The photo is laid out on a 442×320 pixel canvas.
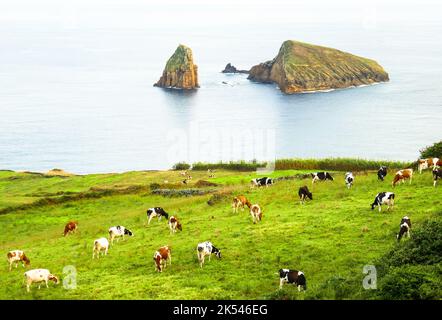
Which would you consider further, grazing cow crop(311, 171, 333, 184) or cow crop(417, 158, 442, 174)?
grazing cow crop(311, 171, 333, 184)

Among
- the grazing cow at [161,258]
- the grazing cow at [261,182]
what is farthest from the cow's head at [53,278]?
the grazing cow at [261,182]

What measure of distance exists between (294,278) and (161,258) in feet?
26.4

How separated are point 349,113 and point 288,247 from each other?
16973cm

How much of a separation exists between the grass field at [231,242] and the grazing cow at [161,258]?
42 centimetres

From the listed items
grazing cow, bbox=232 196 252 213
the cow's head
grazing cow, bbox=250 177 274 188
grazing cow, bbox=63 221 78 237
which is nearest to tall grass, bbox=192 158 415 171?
grazing cow, bbox=250 177 274 188

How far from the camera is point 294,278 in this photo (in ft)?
81.5

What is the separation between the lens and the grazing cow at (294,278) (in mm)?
24734

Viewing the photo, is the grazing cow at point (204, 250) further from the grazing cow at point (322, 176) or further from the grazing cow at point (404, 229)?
the grazing cow at point (322, 176)

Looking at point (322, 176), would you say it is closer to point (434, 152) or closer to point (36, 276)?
point (434, 152)

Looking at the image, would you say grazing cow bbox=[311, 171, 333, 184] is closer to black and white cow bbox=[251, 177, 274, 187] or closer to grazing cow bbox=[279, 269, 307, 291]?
black and white cow bbox=[251, 177, 274, 187]

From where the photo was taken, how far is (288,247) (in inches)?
1236

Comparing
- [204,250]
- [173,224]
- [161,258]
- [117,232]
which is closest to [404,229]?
Answer: [204,250]

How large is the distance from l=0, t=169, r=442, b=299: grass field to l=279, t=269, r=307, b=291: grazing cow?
59cm

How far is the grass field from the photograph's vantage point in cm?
2683
